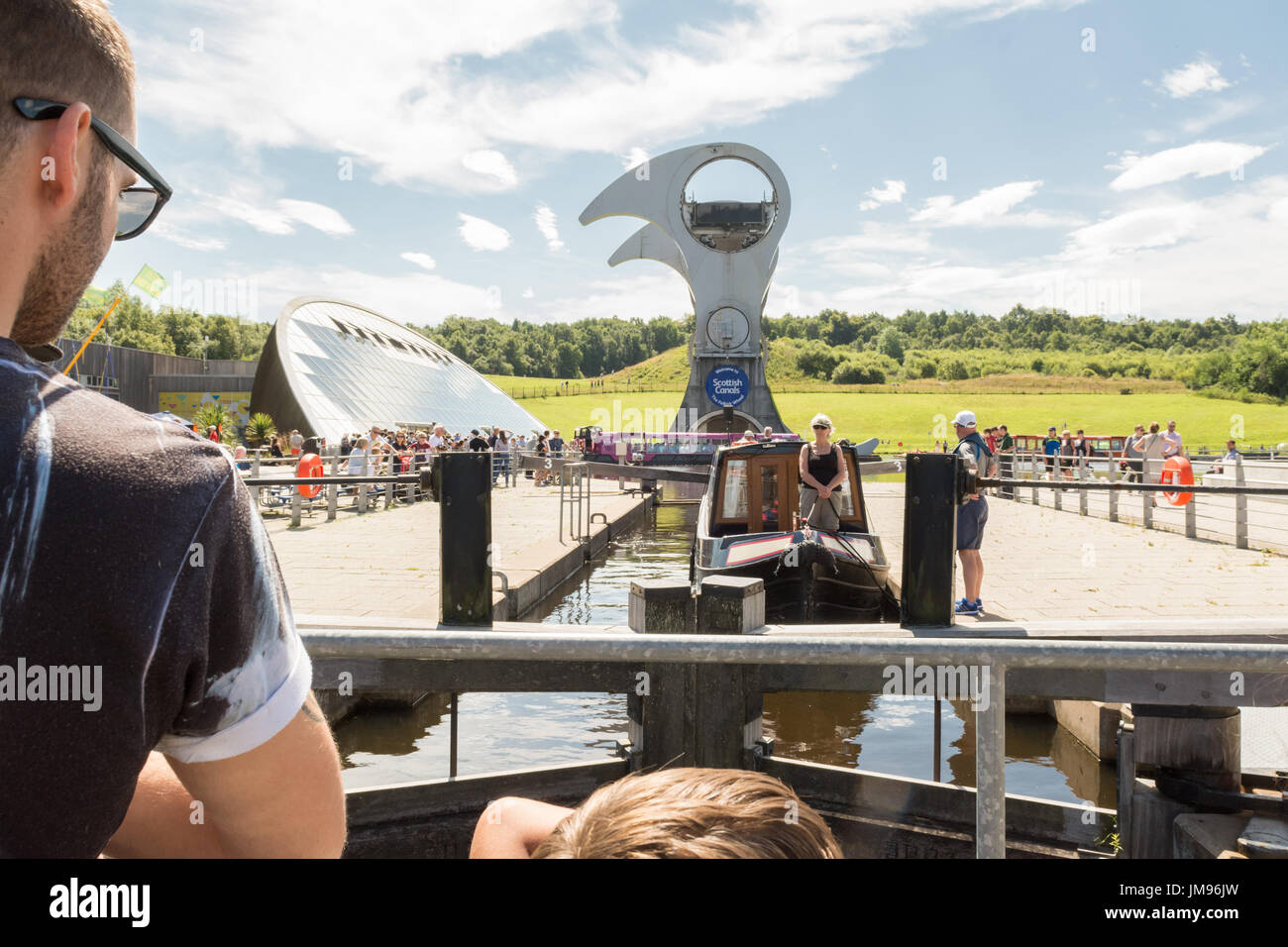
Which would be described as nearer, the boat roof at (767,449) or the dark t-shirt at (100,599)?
the dark t-shirt at (100,599)

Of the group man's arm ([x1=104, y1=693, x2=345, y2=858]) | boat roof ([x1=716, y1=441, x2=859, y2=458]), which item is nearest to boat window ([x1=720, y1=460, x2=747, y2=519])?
boat roof ([x1=716, y1=441, x2=859, y2=458])

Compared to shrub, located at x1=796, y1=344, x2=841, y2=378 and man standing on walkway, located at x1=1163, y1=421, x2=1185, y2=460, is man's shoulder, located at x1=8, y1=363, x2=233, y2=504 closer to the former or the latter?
man standing on walkway, located at x1=1163, y1=421, x2=1185, y2=460

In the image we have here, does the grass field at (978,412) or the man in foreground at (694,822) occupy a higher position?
the grass field at (978,412)

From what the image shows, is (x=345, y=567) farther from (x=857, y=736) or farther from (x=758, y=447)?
(x=857, y=736)

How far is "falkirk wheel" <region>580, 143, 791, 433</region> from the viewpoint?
38.8 metres

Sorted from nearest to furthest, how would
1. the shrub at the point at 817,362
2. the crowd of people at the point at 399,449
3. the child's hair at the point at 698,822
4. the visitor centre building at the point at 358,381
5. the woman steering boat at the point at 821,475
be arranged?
the child's hair at the point at 698,822 < the woman steering boat at the point at 821,475 < the crowd of people at the point at 399,449 < the visitor centre building at the point at 358,381 < the shrub at the point at 817,362

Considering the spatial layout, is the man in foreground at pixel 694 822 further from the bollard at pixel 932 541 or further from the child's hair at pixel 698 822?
the bollard at pixel 932 541

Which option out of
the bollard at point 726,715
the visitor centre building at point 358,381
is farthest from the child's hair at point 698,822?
the visitor centre building at point 358,381

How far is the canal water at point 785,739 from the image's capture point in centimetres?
725

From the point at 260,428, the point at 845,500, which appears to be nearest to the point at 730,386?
the point at 260,428

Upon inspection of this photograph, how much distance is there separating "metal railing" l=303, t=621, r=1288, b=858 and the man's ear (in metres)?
1.53

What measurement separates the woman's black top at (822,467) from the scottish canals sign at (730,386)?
28.7 m

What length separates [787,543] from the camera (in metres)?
9.56
